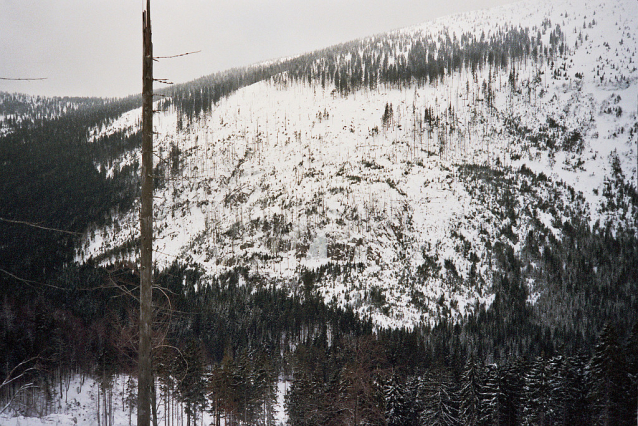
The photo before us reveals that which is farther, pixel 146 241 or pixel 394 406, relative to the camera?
pixel 394 406

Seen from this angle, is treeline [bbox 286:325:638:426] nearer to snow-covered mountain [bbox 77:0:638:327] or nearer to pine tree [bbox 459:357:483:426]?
pine tree [bbox 459:357:483:426]

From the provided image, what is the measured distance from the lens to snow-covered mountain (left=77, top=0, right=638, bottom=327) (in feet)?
397

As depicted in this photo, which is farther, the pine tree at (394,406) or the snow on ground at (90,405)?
the snow on ground at (90,405)

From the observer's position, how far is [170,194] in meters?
170

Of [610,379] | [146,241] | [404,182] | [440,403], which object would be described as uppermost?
[404,182]

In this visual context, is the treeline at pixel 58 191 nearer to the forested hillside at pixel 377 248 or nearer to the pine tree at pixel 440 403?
the forested hillside at pixel 377 248

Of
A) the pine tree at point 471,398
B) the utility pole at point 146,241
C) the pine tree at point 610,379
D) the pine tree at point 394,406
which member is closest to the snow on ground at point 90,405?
the pine tree at point 394,406

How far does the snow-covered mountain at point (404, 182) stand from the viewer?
397 feet

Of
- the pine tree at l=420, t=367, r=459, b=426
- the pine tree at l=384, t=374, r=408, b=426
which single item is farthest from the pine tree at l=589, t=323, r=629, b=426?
the pine tree at l=384, t=374, r=408, b=426

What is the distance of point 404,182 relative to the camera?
13938 centimetres

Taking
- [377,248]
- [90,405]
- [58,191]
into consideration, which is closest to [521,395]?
[90,405]

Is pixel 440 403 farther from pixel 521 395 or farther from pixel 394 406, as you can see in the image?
pixel 521 395

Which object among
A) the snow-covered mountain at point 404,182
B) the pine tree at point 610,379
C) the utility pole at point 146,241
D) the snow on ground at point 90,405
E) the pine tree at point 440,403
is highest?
the snow-covered mountain at point 404,182

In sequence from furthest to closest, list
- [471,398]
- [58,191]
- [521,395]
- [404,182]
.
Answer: [58,191], [404,182], [521,395], [471,398]
